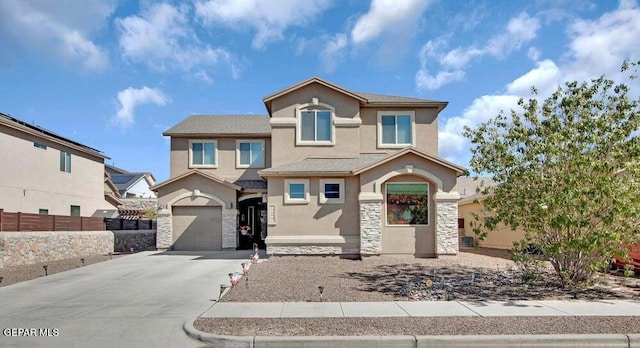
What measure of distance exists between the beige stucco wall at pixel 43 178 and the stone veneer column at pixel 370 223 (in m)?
17.1

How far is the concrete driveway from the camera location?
7285 millimetres

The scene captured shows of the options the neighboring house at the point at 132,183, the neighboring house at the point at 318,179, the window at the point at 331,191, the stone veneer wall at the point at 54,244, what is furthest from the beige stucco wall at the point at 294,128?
the neighboring house at the point at 132,183

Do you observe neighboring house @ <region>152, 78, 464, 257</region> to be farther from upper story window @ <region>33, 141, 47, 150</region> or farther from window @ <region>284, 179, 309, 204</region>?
upper story window @ <region>33, 141, 47, 150</region>

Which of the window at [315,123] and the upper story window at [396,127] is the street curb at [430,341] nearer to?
the window at [315,123]

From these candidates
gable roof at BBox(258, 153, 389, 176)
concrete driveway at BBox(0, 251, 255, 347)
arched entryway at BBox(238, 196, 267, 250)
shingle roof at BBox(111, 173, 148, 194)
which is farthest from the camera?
shingle roof at BBox(111, 173, 148, 194)

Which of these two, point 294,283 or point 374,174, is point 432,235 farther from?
point 294,283

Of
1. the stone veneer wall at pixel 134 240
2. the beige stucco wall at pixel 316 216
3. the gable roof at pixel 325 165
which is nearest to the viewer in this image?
the gable roof at pixel 325 165

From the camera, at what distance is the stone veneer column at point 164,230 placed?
21.8 meters

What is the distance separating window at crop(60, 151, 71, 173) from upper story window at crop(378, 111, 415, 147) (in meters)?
18.3

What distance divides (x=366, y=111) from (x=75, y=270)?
46.0ft

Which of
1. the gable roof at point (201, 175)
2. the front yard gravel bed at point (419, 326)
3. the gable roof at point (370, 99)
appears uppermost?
the gable roof at point (370, 99)

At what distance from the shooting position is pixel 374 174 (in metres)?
17.7

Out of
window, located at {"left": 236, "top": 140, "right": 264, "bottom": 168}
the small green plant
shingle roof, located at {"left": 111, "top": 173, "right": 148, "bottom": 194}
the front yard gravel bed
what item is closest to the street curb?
the front yard gravel bed

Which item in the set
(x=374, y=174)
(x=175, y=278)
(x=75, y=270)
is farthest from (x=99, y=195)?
(x=374, y=174)
